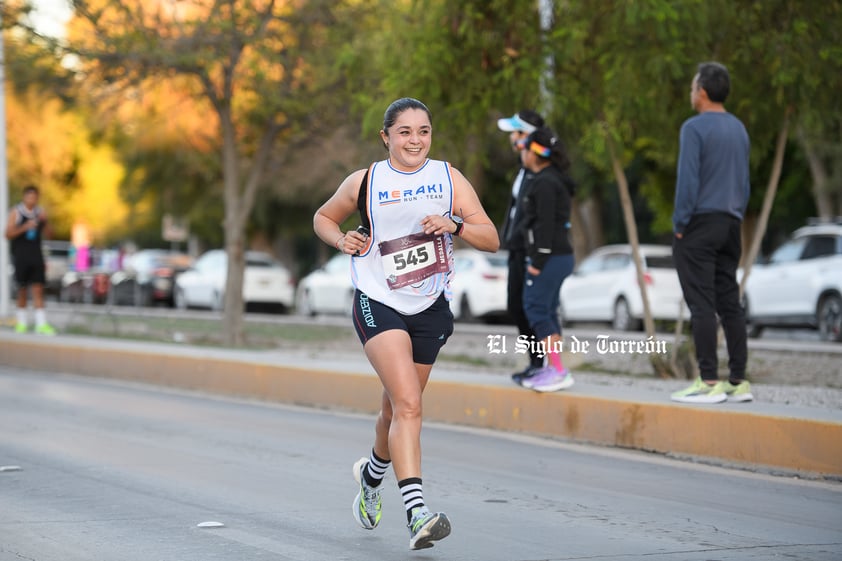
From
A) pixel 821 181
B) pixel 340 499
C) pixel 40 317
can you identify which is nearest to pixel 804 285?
pixel 821 181

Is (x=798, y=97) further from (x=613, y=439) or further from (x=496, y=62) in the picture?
(x=613, y=439)

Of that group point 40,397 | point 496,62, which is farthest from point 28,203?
point 496,62

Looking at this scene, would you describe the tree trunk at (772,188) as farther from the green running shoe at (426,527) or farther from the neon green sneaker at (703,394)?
the green running shoe at (426,527)

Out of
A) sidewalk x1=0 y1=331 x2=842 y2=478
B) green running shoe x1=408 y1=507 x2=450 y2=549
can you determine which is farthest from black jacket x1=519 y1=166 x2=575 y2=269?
green running shoe x1=408 y1=507 x2=450 y2=549

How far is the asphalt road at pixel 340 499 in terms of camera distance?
20.4 feet

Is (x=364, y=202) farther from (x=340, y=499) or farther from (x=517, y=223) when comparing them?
(x=517, y=223)

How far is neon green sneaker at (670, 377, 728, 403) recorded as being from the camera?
9.55 m

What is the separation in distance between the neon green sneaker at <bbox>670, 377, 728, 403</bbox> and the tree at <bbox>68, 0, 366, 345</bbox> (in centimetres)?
957

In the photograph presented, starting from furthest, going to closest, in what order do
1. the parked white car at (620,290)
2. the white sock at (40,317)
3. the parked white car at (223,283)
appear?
the parked white car at (223,283)
the parked white car at (620,290)
the white sock at (40,317)

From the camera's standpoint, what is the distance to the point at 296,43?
18.8 meters

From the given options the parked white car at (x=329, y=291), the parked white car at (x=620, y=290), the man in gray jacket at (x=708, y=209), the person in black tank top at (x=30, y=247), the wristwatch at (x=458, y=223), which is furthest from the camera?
the parked white car at (x=329, y=291)

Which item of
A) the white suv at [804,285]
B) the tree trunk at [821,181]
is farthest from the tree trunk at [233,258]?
the tree trunk at [821,181]

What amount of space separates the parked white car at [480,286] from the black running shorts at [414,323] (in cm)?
2006

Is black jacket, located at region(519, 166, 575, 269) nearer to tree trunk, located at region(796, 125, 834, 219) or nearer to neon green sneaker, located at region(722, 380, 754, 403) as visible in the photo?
neon green sneaker, located at region(722, 380, 754, 403)
